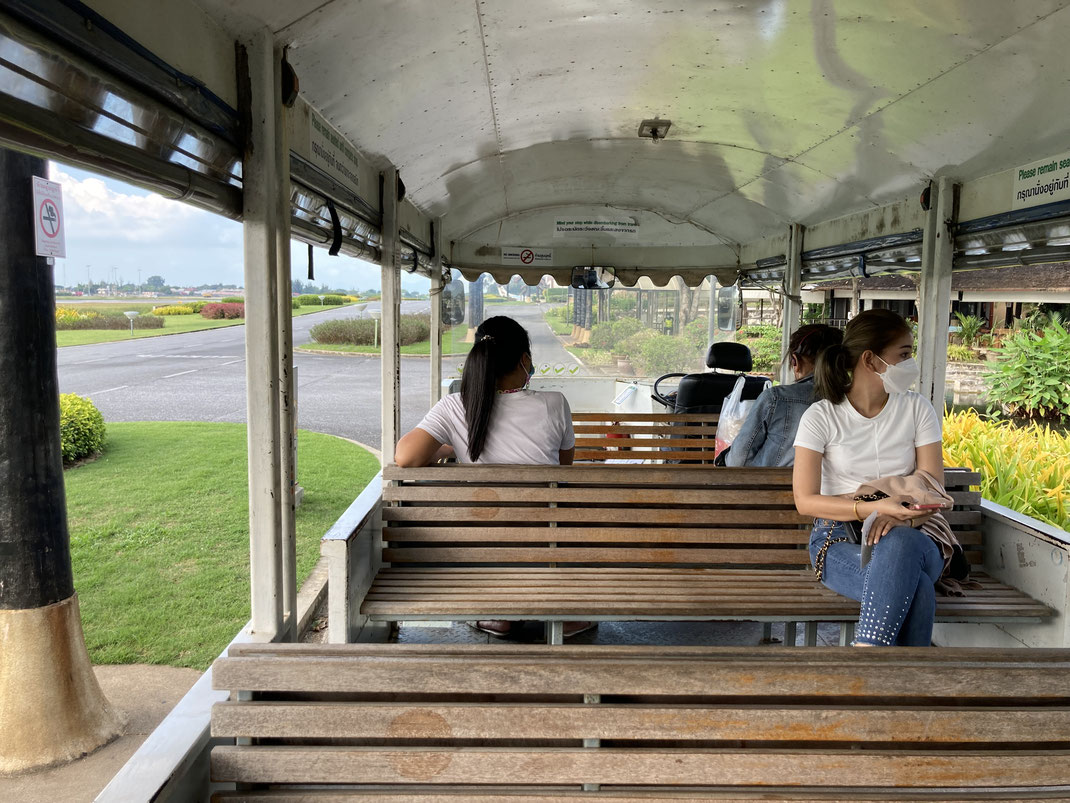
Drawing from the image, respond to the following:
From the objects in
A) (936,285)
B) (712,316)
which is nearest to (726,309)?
(712,316)

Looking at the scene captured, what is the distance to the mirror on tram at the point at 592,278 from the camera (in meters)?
9.83

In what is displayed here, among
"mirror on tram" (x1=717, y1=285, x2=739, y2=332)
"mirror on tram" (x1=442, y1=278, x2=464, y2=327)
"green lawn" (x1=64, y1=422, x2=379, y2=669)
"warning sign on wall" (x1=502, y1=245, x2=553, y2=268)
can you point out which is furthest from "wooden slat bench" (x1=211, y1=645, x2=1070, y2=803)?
"mirror on tram" (x1=717, y1=285, x2=739, y2=332)

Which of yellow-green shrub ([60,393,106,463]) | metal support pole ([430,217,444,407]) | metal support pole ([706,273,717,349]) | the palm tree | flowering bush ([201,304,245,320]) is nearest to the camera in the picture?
metal support pole ([430,217,444,407])

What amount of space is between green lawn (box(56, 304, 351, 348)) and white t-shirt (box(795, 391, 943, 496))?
1460 inches

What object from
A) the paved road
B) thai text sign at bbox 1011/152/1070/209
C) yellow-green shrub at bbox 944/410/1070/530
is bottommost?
the paved road

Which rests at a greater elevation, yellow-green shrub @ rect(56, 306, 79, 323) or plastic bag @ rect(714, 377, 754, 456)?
yellow-green shrub @ rect(56, 306, 79, 323)

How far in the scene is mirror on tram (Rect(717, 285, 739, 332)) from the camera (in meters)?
10.5

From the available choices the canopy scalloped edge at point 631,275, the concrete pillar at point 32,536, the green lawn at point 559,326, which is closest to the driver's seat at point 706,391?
the canopy scalloped edge at point 631,275

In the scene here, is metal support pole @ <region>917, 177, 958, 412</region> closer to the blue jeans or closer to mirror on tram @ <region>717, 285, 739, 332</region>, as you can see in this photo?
Result: the blue jeans

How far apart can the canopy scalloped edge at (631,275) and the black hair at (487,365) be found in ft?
20.2

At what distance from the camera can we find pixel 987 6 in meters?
3.11

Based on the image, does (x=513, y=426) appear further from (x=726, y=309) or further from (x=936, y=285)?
(x=726, y=309)

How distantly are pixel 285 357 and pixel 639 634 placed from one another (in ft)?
8.21

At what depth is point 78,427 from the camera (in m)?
12.9
